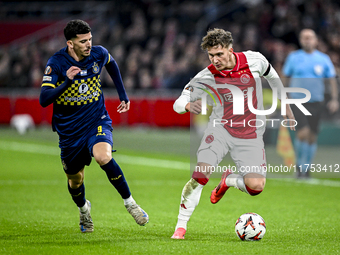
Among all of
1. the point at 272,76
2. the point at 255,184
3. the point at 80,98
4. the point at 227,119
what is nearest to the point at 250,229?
the point at 255,184

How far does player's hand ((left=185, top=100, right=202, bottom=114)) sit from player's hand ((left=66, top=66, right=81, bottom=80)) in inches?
40.4

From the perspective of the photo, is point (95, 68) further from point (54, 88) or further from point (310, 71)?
point (310, 71)

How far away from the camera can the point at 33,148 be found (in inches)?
583

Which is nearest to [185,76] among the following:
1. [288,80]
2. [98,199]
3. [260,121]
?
[288,80]

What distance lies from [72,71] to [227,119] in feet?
5.33

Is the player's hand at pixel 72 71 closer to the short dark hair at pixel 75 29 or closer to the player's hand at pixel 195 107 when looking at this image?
the short dark hair at pixel 75 29

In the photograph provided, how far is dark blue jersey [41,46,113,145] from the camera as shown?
5285mm

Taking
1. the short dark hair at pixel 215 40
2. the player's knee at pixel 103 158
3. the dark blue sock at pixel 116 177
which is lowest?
the dark blue sock at pixel 116 177

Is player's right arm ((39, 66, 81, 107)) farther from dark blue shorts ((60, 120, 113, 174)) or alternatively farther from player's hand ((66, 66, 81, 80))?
dark blue shorts ((60, 120, 113, 174))

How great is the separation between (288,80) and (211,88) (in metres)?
4.60

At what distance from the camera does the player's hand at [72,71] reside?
4.88 metres

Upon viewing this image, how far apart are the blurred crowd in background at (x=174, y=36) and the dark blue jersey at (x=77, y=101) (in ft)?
41.5

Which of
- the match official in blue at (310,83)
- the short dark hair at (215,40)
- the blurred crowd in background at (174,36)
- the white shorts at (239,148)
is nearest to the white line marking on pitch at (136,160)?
the match official in blue at (310,83)

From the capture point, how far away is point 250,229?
16.3 feet
